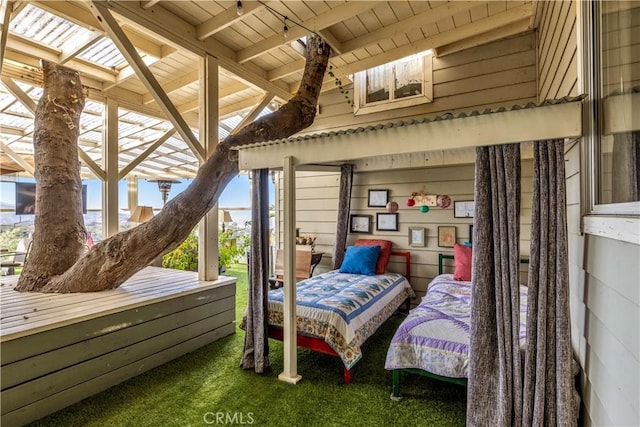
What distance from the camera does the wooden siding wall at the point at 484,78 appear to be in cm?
356

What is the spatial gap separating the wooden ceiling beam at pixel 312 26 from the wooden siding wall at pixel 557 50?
1.54 metres

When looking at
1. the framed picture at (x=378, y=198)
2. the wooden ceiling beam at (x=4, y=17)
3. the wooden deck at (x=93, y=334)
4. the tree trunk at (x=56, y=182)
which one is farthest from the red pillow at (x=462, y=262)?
the wooden ceiling beam at (x=4, y=17)

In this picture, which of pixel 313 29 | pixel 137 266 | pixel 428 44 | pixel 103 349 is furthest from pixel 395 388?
pixel 428 44

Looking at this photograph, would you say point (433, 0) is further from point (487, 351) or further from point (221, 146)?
point (487, 351)

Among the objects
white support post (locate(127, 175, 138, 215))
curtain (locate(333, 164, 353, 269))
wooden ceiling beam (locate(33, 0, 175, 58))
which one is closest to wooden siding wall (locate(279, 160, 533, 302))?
curtain (locate(333, 164, 353, 269))

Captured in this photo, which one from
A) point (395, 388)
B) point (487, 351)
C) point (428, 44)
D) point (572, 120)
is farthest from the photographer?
point (428, 44)

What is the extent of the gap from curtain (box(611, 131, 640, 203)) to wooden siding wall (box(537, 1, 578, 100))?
66cm

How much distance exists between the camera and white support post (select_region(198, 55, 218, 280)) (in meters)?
3.34

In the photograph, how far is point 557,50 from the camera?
2312mm

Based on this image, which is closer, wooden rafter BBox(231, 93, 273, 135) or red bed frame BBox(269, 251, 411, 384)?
red bed frame BBox(269, 251, 411, 384)

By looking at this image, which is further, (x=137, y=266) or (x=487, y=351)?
(x=137, y=266)

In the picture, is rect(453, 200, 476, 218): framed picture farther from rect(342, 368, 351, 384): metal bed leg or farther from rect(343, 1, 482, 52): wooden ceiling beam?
rect(342, 368, 351, 384): metal bed leg

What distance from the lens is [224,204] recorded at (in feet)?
29.8

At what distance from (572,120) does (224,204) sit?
864 cm
